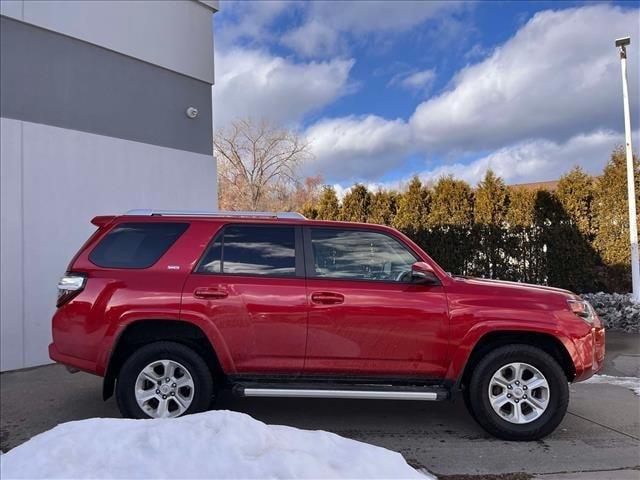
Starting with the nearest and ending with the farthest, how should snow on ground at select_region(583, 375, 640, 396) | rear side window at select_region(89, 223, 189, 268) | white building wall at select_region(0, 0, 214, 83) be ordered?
1. rear side window at select_region(89, 223, 189, 268)
2. snow on ground at select_region(583, 375, 640, 396)
3. white building wall at select_region(0, 0, 214, 83)

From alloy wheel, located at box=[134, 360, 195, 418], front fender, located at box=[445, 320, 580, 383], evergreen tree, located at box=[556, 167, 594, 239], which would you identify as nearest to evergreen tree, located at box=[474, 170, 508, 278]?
evergreen tree, located at box=[556, 167, 594, 239]

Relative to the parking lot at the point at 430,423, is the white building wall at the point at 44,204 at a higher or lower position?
higher

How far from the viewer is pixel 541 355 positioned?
468 centimetres

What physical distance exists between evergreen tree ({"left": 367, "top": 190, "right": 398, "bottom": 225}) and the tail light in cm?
1145

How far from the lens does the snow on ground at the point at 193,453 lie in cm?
296

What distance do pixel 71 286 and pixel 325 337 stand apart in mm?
2339

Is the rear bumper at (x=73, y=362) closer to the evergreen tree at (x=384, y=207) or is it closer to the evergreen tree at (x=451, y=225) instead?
the evergreen tree at (x=451, y=225)

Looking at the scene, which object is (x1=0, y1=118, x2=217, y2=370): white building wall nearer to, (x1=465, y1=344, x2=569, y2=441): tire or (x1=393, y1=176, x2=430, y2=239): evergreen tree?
(x1=465, y1=344, x2=569, y2=441): tire

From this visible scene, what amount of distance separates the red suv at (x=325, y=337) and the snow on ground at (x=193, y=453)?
1122 millimetres

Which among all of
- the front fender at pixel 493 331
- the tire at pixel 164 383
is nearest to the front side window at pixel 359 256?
the front fender at pixel 493 331

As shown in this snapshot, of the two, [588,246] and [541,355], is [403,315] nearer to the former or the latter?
[541,355]

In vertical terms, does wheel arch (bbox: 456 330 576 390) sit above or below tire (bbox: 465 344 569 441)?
above

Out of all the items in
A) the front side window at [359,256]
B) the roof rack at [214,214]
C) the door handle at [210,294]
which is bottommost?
the door handle at [210,294]

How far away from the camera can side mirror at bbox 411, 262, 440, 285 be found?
4734 mm
